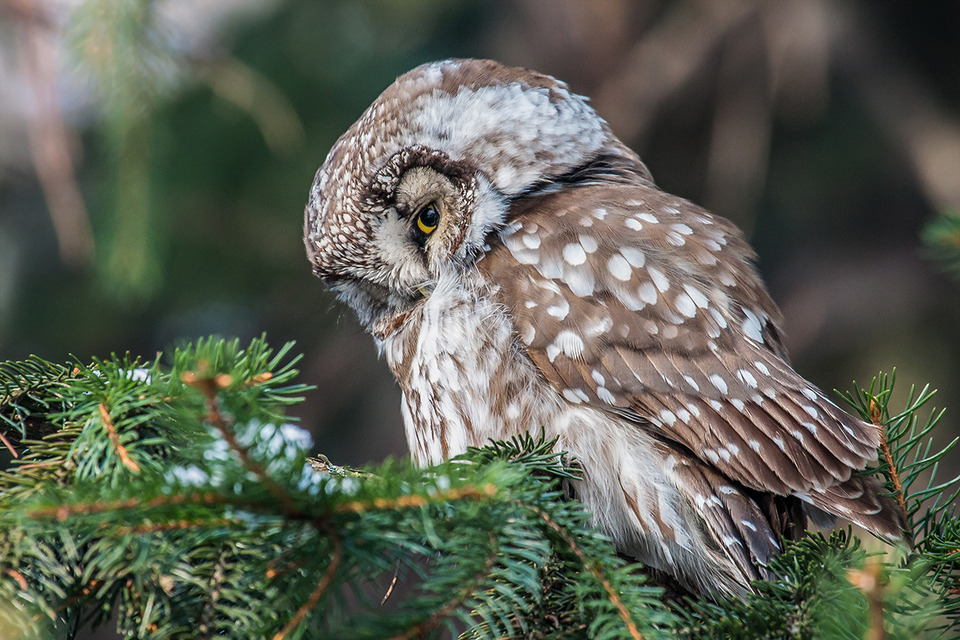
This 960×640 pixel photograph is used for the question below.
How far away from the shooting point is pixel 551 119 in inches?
86.5

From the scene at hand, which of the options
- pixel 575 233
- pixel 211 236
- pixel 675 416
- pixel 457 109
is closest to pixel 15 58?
pixel 211 236

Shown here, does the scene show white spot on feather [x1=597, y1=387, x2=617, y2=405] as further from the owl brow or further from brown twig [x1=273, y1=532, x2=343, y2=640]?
brown twig [x1=273, y1=532, x2=343, y2=640]

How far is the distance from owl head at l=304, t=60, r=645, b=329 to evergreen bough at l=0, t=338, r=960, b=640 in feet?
2.87

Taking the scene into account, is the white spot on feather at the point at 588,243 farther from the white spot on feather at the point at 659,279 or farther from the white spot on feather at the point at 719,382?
the white spot on feather at the point at 719,382

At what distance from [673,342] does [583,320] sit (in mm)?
209

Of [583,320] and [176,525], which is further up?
[583,320]

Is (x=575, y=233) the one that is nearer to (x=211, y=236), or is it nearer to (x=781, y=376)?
(x=781, y=376)

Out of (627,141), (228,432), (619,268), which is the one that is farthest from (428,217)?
(627,141)

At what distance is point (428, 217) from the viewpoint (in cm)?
208

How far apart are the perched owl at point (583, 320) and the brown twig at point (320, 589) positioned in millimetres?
887

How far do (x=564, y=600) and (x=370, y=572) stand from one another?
430 mm

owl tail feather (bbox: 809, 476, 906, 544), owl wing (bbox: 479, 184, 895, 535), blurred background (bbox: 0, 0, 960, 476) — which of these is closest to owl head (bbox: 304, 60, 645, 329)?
owl wing (bbox: 479, 184, 895, 535)

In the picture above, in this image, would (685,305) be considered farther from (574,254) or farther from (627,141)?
(627,141)

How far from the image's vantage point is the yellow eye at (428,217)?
2.07 meters
